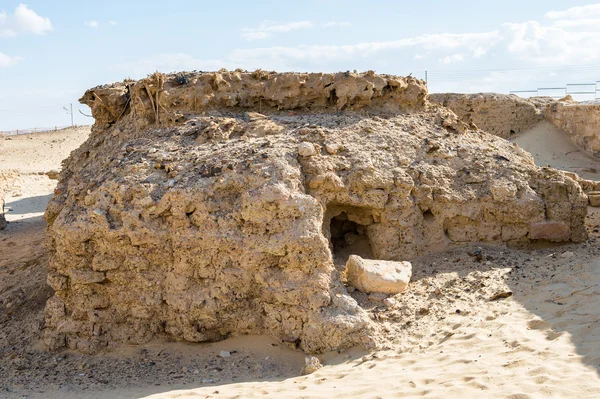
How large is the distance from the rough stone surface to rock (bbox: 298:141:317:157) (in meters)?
1.26

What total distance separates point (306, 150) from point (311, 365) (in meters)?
2.43

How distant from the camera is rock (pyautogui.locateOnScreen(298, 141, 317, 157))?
6535 mm

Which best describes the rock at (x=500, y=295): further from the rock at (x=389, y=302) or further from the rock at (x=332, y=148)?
the rock at (x=332, y=148)

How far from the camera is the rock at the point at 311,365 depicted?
5234 mm

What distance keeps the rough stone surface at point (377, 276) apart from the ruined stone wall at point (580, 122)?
1257 centimetres

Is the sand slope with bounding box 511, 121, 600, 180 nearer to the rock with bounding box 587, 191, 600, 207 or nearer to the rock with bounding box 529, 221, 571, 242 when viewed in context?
the rock with bounding box 587, 191, 600, 207

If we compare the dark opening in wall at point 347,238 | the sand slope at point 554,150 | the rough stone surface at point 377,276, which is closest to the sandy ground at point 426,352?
the rough stone surface at point 377,276

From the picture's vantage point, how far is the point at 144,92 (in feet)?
24.5

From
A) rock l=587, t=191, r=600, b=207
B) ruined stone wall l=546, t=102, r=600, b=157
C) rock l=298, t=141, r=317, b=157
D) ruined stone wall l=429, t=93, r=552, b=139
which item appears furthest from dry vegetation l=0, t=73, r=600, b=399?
ruined stone wall l=429, t=93, r=552, b=139

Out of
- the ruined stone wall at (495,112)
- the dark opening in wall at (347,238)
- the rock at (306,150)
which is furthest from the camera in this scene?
the ruined stone wall at (495,112)

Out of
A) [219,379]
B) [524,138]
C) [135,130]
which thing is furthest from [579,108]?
[219,379]

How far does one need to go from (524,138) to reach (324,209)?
504 inches

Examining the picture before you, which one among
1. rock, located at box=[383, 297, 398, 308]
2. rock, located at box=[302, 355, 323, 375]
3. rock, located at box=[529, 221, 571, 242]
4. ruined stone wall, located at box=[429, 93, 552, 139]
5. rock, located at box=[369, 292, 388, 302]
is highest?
ruined stone wall, located at box=[429, 93, 552, 139]

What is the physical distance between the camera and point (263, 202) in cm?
594
